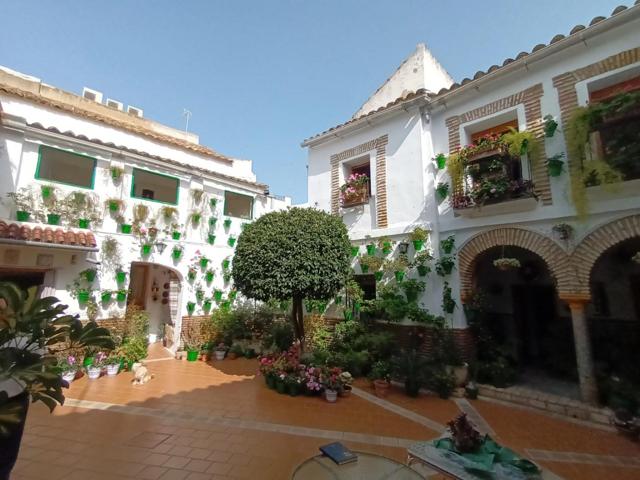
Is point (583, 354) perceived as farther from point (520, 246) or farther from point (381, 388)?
point (381, 388)

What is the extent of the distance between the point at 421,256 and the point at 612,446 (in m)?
4.41

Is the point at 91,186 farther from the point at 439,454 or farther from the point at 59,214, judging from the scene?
the point at 439,454

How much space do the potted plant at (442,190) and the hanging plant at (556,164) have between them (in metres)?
2.05

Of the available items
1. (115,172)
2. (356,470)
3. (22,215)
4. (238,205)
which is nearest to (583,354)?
(356,470)

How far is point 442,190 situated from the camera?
765cm

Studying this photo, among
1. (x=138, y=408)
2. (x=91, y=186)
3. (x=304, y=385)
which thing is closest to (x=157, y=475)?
(x=138, y=408)

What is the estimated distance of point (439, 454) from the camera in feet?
11.4

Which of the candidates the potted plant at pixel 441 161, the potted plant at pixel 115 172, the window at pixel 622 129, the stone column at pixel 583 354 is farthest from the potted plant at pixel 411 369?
the potted plant at pixel 115 172

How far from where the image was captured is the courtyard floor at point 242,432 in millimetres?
3965

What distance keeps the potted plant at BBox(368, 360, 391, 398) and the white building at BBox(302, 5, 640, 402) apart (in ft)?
5.93

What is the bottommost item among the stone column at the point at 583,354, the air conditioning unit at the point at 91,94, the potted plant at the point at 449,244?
the stone column at the point at 583,354

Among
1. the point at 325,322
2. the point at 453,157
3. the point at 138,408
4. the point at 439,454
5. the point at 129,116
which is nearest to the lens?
the point at 439,454

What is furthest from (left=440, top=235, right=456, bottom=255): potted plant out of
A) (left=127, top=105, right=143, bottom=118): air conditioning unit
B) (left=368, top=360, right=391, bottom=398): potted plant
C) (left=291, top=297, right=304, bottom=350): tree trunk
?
(left=127, top=105, right=143, bottom=118): air conditioning unit

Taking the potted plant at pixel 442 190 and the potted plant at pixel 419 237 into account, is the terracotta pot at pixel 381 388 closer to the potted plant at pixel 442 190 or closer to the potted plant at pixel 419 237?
the potted plant at pixel 419 237
